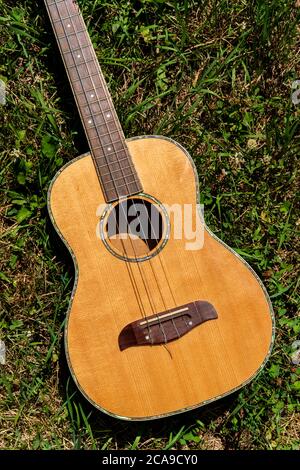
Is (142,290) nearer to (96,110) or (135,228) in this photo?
(135,228)

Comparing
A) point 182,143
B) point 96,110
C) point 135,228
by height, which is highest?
point 96,110

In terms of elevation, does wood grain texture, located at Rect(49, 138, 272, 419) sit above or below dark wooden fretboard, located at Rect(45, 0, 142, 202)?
below

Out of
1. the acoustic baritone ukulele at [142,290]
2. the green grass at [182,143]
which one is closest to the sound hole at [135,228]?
the acoustic baritone ukulele at [142,290]

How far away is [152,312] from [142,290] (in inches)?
4.5

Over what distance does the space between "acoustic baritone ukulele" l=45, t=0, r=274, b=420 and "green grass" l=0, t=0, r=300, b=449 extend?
350mm

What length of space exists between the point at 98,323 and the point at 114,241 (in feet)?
1.39

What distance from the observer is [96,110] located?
8.65 feet

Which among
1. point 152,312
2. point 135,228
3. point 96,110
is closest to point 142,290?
point 152,312

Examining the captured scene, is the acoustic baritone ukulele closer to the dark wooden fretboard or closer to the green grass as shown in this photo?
the dark wooden fretboard

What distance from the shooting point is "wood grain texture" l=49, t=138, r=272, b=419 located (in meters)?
2.57

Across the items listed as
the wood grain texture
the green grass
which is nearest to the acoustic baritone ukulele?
the wood grain texture

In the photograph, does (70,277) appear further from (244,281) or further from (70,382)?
(244,281)

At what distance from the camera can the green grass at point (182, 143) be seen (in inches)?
115

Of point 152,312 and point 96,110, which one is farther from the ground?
point 96,110
